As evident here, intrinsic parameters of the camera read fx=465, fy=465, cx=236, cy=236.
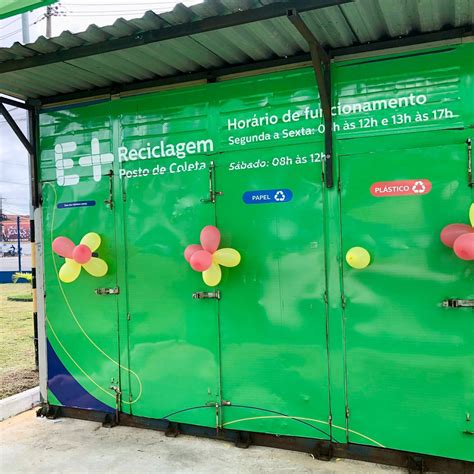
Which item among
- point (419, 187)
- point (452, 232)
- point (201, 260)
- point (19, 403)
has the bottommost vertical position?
point (19, 403)

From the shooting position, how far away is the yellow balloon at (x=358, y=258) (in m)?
3.10

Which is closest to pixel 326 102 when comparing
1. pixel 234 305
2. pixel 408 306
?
pixel 408 306

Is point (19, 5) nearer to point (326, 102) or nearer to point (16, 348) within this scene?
point (326, 102)

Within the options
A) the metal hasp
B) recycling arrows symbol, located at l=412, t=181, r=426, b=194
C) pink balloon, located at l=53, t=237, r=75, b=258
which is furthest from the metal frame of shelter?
pink balloon, located at l=53, t=237, r=75, b=258

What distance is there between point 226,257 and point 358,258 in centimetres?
94

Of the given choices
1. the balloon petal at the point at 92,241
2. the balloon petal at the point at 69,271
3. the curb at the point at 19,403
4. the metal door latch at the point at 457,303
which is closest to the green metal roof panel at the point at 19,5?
the balloon petal at the point at 92,241

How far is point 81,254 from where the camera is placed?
3.69 metres

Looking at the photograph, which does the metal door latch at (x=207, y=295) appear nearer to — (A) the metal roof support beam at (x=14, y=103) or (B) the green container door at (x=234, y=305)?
(B) the green container door at (x=234, y=305)

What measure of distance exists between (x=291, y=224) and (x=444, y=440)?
177 centimetres

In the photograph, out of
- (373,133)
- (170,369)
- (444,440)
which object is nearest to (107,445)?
(170,369)

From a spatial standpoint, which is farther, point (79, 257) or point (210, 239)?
point (79, 257)

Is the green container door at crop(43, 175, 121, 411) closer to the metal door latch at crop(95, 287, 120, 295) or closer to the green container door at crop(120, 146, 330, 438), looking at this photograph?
the metal door latch at crop(95, 287, 120, 295)

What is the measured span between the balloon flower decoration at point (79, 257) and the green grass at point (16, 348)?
5.86 feet

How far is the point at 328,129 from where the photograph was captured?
3.27 meters
